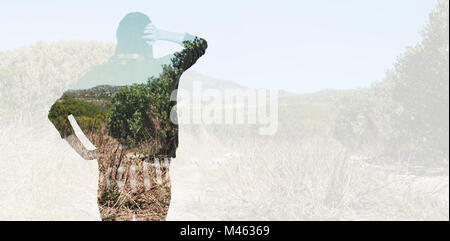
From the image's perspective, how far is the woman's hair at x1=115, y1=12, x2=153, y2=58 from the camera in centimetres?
401

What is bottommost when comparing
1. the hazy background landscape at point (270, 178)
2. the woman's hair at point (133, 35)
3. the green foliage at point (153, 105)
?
the hazy background landscape at point (270, 178)

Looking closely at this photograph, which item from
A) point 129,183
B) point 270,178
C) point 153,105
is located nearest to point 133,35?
point 153,105

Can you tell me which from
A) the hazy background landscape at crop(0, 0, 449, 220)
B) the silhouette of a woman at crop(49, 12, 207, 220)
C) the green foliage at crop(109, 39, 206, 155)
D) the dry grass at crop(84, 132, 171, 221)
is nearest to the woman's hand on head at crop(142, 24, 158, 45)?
the silhouette of a woman at crop(49, 12, 207, 220)

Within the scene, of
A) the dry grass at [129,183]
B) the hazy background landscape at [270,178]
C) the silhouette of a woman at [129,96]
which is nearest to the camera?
the silhouette of a woman at [129,96]

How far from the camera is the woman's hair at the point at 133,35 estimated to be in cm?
401

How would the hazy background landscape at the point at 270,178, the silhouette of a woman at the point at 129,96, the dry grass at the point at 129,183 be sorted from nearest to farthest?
the silhouette of a woman at the point at 129,96, the dry grass at the point at 129,183, the hazy background landscape at the point at 270,178

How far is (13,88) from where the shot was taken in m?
17.0

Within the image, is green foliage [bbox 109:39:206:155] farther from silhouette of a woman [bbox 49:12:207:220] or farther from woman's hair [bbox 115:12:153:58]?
woman's hair [bbox 115:12:153:58]

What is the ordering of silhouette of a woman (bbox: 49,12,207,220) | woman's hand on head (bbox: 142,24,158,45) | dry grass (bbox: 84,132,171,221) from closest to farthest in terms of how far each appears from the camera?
silhouette of a woman (bbox: 49,12,207,220)
woman's hand on head (bbox: 142,24,158,45)
dry grass (bbox: 84,132,171,221)

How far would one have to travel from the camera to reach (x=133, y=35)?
4.05 meters

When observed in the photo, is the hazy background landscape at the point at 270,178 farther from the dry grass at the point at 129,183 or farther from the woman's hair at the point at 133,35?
the woman's hair at the point at 133,35

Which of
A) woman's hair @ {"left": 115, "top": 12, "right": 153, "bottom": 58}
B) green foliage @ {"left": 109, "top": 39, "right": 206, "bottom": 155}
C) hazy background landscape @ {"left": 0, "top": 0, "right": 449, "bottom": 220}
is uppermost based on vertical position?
woman's hair @ {"left": 115, "top": 12, "right": 153, "bottom": 58}

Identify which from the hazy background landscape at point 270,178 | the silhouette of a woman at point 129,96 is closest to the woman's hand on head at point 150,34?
the silhouette of a woman at point 129,96

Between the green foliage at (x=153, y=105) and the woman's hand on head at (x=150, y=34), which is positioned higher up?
the woman's hand on head at (x=150, y=34)
